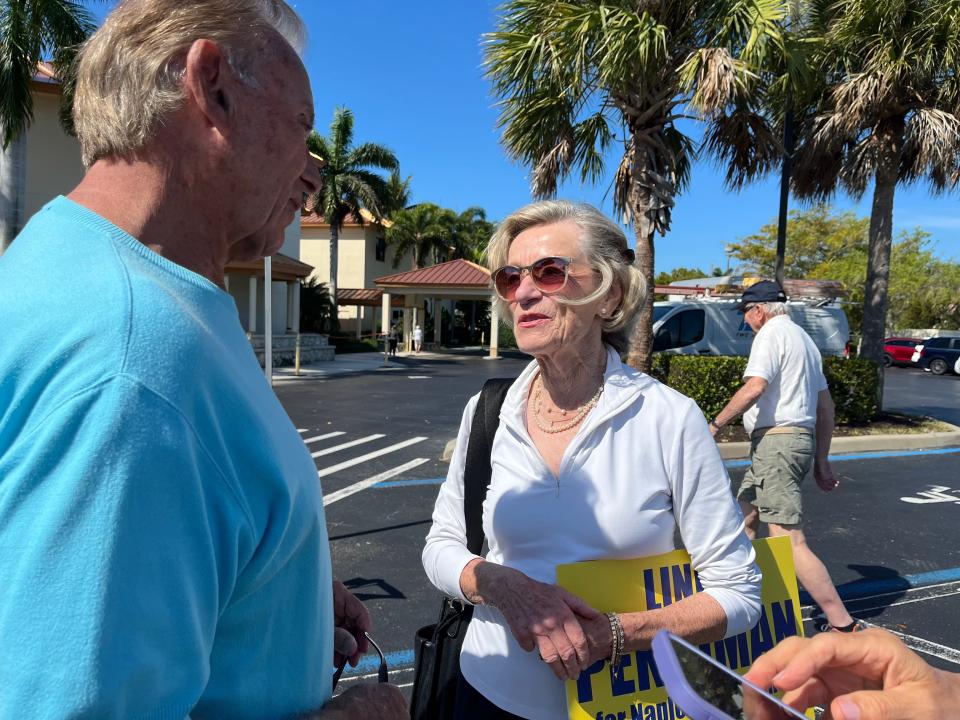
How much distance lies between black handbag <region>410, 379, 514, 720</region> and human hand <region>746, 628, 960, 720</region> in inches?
44.6

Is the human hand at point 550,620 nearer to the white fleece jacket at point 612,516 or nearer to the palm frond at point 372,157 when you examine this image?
the white fleece jacket at point 612,516

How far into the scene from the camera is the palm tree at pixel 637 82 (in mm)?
7613

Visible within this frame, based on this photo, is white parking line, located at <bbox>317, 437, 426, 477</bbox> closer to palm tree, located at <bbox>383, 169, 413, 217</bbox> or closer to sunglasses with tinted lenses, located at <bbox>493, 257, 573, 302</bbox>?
sunglasses with tinted lenses, located at <bbox>493, 257, 573, 302</bbox>

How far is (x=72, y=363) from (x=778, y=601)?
1.87m

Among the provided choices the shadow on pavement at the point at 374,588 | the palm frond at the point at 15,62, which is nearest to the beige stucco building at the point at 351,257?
the palm frond at the point at 15,62

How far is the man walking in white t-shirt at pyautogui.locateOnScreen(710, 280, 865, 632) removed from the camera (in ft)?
13.2

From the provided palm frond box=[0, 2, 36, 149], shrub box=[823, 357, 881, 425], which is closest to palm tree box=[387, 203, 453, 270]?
palm frond box=[0, 2, 36, 149]

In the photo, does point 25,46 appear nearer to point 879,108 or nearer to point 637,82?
point 637,82

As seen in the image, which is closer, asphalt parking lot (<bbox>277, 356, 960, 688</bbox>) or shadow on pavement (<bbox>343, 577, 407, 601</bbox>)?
asphalt parking lot (<bbox>277, 356, 960, 688</bbox>)

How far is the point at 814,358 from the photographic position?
4262 millimetres

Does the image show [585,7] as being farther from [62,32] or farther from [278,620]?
[62,32]

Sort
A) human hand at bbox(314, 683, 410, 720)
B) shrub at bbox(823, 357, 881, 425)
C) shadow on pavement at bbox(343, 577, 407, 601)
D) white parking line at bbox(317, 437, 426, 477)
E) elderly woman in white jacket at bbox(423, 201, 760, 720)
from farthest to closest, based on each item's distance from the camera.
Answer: shrub at bbox(823, 357, 881, 425) < white parking line at bbox(317, 437, 426, 477) < shadow on pavement at bbox(343, 577, 407, 601) < elderly woman in white jacket at bbox(423, 201, 760, 720) < human hand at bbox(314, 683, 410, 720)

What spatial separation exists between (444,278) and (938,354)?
20.7 metres

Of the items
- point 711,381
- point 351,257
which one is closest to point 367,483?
point 711,381
